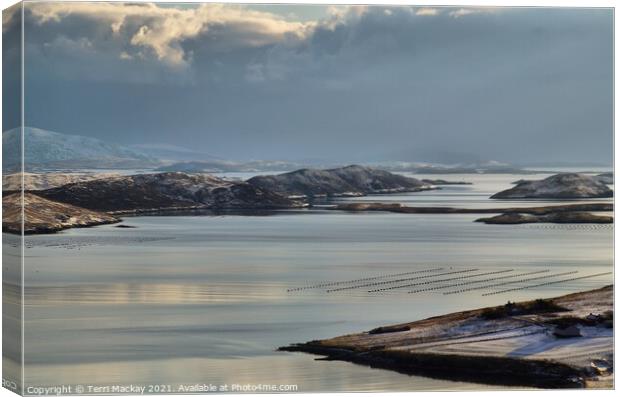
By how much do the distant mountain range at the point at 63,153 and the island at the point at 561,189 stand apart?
20.5ft


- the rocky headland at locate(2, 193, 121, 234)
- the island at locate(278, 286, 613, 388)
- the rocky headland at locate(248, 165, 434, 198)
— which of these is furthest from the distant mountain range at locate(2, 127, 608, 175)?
the island at locate(278, 286, 613, 388)

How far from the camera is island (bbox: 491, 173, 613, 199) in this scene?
2908 cm

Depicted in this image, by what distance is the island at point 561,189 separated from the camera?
2908cm

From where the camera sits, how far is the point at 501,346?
1083 inches

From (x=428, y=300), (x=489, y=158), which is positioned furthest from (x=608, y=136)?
(x=428, y=300)

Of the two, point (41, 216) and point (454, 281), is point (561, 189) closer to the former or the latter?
point (454, 281)

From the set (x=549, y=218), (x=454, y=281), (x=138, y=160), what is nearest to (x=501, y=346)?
(x=454, y=281)

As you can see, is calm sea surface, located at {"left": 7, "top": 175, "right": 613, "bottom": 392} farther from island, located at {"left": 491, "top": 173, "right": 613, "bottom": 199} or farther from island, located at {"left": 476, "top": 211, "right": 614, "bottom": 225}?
island, located at {"left": 491, "top": 173, "right": 613, "bottom": 199}

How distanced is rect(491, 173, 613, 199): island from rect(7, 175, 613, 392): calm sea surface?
0.93ft

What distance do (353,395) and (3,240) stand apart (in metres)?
6.17

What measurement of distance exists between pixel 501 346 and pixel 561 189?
11.2 ft

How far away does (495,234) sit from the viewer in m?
28.8

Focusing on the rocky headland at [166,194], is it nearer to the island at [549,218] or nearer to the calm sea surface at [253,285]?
Result: the calm sea surface at [253,285]

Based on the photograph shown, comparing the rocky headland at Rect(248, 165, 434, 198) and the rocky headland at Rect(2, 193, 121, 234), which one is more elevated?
the rocky headland at Rect(248, 165, 434, 198)
